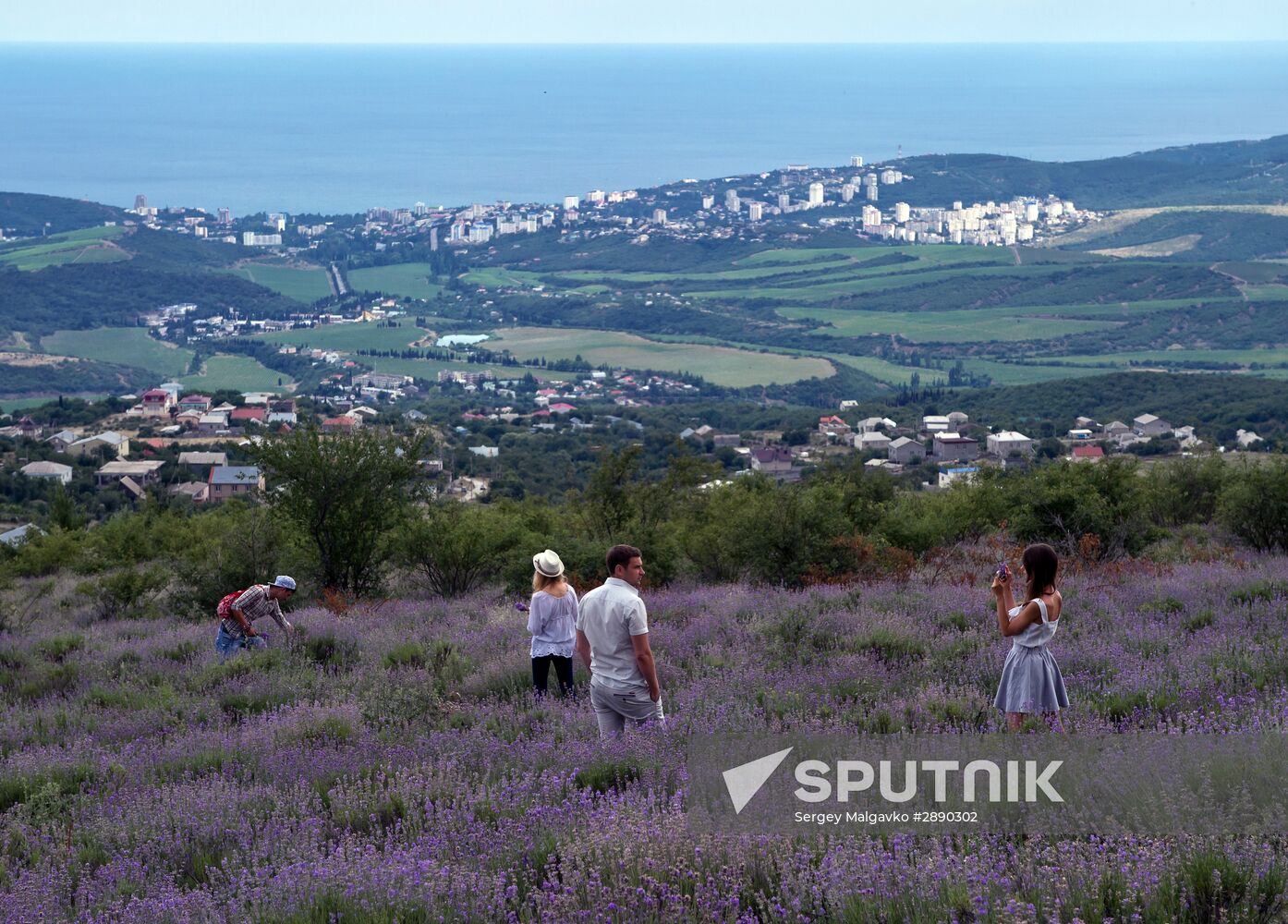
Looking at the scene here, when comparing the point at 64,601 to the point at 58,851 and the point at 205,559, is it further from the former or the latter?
the point at 58,851

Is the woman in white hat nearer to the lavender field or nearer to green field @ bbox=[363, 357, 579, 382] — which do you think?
the lavender field

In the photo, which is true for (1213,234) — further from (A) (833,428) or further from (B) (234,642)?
(B) (234,642)

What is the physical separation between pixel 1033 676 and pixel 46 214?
7012 inches

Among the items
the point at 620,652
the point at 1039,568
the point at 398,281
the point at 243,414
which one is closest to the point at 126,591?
the point at 620,652

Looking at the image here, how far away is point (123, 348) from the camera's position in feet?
335

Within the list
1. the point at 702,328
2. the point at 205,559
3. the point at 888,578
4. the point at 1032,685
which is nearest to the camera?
the point at 1032,685

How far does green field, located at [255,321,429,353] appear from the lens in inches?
4117

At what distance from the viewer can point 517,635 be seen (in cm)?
852

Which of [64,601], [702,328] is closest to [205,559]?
[64,601]

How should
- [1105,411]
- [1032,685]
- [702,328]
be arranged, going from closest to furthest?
[1032,685], [1105,411], [702,328]

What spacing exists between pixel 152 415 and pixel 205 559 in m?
44.4

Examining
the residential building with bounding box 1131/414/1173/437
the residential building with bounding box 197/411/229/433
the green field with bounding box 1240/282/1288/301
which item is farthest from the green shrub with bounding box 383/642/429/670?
the green field with bounding box 1240/282/1288/301

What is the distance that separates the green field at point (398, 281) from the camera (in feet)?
453

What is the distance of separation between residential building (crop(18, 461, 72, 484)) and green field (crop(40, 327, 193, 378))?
53.5 metres
